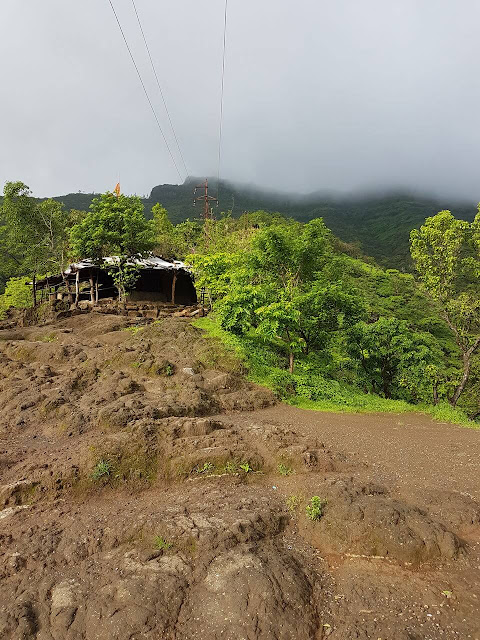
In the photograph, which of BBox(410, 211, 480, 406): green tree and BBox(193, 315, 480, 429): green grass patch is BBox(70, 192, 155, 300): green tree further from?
BBox(410, 211, 480, 406): green tree

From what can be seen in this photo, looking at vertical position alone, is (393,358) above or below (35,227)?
below

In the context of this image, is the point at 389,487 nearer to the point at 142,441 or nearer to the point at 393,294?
the point at 142,441

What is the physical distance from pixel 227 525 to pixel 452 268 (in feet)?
49.9

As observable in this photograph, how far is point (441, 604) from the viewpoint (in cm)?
403

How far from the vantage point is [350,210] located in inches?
6570

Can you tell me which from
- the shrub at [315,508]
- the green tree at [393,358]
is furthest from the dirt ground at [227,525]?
the green tree at [393,358]

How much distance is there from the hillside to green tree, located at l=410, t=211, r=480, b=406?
123 ft

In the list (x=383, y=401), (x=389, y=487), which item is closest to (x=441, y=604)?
(x=389, y=487)

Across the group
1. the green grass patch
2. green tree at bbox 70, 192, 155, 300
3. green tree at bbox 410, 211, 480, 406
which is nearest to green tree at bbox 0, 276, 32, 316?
green tree at bbox 70, 192, 155, 300

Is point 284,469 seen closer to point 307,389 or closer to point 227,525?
point 227,525

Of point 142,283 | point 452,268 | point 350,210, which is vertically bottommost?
point 142,283

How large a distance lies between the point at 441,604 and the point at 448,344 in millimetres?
23172

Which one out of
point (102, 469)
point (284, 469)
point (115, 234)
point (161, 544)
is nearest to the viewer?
point (161, 544)

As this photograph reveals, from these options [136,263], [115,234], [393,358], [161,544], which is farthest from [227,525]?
[136,263]
